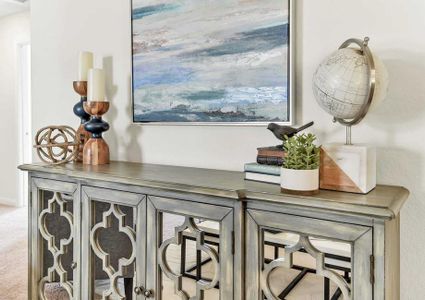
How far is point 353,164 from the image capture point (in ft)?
3.53

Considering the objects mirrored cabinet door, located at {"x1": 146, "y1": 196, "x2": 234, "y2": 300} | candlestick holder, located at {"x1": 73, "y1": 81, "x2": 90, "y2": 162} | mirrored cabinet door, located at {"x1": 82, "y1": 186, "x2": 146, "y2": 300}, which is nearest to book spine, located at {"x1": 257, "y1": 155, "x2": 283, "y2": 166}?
mirrored cabinet door, located at {"x1": 146, "y1": 196, "x2": 234, "y2": 300}

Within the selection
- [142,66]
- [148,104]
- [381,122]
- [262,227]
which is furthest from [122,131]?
[381,122]

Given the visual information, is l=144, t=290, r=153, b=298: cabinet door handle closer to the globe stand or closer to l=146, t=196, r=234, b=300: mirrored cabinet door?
l=146, t=196, r=234, b=300: mirrored cabinet door

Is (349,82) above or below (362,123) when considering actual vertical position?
above

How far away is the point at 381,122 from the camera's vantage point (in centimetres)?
126

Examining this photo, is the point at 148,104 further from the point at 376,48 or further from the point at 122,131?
the point at 376,48

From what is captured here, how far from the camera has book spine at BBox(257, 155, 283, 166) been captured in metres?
1.21

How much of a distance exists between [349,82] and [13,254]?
301cm

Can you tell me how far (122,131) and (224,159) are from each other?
0.64 m
